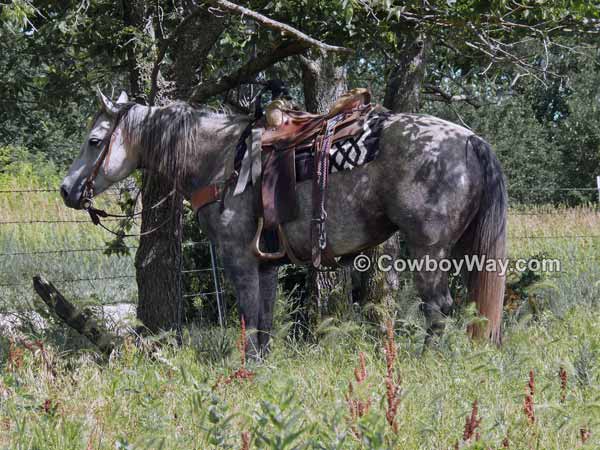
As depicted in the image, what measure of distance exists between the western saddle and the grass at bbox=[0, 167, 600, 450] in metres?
0.72

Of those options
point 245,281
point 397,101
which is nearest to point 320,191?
point 245,281

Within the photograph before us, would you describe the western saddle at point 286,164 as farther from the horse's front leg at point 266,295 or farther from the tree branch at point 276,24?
the tree branch at point 276,24

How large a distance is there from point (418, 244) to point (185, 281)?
3.56 m

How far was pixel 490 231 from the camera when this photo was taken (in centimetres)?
515

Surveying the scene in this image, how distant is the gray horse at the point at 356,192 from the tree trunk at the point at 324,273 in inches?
54.3

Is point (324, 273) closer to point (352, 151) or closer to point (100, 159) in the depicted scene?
point (352, 151)

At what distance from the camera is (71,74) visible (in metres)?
6.97

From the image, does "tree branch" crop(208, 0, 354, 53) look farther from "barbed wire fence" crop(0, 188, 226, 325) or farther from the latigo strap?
"barbed wire fence" crop(0, 188, 226, 325)

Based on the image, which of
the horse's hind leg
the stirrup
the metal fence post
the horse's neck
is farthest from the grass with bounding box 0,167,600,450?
the horse's neck

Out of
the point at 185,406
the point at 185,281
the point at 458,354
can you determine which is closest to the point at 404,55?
the point at 185,281

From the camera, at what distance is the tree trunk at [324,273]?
A: 278 inches

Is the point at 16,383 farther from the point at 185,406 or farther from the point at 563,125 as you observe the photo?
the point at 563,125

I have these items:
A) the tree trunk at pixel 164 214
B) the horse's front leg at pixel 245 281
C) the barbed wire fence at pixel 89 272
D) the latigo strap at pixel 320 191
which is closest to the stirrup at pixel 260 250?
the horse's front leg at pixel 245 281

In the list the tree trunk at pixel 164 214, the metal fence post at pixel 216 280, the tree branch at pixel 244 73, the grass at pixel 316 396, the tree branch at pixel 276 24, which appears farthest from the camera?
the metal fence post at pixel 216 280
